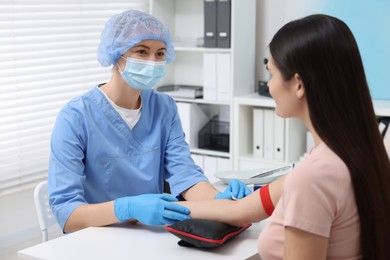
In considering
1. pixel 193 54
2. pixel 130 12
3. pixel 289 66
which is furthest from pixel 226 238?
pixel 193 54

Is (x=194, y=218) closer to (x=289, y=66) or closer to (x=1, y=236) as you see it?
(x=289, y=66)

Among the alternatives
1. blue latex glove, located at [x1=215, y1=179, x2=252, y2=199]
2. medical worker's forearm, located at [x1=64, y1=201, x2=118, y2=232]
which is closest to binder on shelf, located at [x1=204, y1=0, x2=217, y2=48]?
blue latex glove, located at [x1=215, y1=179, x2=252, y2=199]

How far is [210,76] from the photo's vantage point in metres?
3.67

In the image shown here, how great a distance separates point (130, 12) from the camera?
2314 millimetres

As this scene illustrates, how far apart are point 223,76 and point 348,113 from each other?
238 cm

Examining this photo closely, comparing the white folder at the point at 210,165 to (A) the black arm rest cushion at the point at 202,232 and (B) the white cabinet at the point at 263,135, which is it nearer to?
(B) the white cabinet at the point at 263,135

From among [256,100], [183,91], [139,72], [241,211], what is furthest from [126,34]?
[183,91]

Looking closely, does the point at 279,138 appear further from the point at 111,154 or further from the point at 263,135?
the point at 111,154

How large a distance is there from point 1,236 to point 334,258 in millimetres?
2314

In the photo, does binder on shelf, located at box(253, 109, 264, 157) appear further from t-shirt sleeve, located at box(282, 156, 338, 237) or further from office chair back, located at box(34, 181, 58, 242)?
t-shirt sleeve, located at box(282, 156, 338, 237)

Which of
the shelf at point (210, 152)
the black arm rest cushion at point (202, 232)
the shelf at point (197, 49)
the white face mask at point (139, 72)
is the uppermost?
the shelf at point (197, 49)

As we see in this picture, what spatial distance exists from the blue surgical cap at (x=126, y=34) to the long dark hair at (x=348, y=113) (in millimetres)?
1024

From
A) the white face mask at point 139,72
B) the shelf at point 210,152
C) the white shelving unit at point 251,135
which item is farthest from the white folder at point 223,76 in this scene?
the white face mask at point 139,72

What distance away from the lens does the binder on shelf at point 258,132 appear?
352cm
